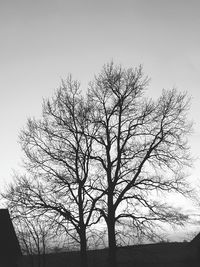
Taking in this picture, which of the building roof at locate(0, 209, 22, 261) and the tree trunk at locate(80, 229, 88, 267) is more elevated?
the building roof at locate(0, 209, 22, 261)

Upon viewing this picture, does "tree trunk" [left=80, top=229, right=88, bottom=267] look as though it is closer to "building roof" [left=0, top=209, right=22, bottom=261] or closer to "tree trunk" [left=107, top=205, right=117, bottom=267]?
"tree trunk" [left=107, top=205, right=117, bottom=267]

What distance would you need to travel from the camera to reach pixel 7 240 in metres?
18.7

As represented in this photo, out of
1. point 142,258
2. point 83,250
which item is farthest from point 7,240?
point 142,258

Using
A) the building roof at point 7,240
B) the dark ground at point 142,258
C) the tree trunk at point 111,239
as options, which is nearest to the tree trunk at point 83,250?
the tree trunk at point 111,239

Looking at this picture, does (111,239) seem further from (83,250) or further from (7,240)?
(7,240)

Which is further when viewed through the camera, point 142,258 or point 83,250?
point 142,258

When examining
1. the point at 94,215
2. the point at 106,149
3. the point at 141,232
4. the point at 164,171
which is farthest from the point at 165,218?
the point at 106,149

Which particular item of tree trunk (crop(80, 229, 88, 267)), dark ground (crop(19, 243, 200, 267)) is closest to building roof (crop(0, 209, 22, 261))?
tree trunk (crop(80, 229, 88, 267))

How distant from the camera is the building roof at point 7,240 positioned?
60.4 feet

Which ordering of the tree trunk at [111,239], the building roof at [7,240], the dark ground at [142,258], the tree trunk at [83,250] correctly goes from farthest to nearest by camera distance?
the dark ground at [142,258] → the building roof at [7,240] → the tree trunk at [83,250] → the tree trunk at [111,239]

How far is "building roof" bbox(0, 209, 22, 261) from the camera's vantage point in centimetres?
1842

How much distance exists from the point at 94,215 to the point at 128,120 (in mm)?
5867

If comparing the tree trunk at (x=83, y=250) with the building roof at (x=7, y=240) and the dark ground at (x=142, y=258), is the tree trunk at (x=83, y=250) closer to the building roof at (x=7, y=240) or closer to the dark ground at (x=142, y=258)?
the building roof at (x=7, y=240)

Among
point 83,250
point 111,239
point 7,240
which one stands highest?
point 7,240
